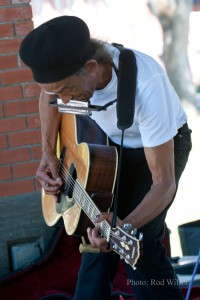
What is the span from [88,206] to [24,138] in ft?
4.29

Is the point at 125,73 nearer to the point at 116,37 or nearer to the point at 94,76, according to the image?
the point at 94,76

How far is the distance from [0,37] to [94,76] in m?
1.37

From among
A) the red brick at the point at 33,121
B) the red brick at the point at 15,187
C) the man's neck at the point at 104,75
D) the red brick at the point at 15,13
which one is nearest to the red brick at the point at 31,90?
the red brick at the point at 33,121

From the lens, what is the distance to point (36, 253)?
4.48 meters

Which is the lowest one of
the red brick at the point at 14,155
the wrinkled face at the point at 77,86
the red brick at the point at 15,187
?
the red brick at the point at 15,187

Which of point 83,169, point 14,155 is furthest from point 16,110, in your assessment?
point 83,169

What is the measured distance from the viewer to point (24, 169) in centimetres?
439

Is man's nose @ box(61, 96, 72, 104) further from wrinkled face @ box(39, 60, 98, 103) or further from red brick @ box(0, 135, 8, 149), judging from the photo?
red brick @ box(0, 135, 8, 149)

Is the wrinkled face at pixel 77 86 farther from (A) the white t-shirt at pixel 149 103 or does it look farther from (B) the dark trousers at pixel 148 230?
(B) the dark trousers at pixel 148 230

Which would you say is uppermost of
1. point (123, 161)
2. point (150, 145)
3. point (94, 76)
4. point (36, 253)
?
point (94, 76)

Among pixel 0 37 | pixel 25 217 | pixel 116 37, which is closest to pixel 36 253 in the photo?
pixel 25 217

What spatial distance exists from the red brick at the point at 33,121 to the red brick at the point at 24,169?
20cm

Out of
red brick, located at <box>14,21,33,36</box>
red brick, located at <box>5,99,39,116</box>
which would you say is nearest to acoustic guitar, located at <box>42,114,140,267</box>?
red brick, located at <box>5,99,39,116</box>

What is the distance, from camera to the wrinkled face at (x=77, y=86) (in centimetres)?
296
